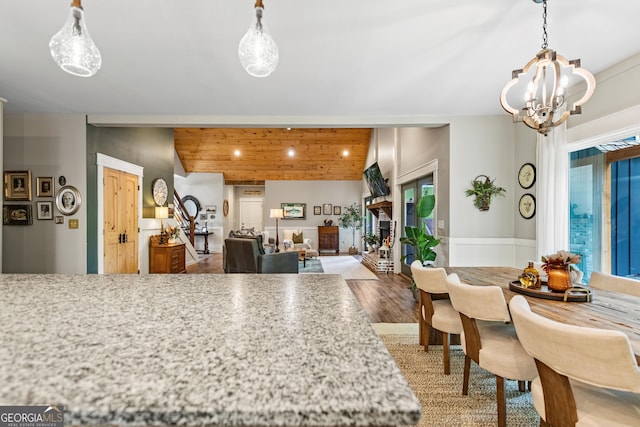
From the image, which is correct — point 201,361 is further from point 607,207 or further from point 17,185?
point 17,185

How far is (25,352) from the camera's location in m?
0.66

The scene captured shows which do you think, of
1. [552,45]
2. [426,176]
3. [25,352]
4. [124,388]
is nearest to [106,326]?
[25,352]

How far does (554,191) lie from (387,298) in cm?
248

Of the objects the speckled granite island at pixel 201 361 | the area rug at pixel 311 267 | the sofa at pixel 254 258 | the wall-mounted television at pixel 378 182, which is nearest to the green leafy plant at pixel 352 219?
the area rug at pixel 311 267

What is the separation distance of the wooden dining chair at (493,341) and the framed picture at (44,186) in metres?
5.19

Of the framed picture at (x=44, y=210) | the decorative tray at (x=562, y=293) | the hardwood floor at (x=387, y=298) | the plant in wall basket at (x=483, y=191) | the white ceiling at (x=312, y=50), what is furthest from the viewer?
the framed picture at (x=44, y=210)

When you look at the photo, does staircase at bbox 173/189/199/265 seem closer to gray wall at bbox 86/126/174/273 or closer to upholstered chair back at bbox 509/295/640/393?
gray wall at bbox 86/126/174/273

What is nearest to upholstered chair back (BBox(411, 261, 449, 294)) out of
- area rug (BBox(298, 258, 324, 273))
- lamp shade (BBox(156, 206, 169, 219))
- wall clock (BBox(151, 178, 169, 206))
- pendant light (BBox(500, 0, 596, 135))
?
pendant light (BBox(500, 0, 596, 135))

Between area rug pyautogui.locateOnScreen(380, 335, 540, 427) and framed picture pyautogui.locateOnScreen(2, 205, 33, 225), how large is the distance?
16.7 feet

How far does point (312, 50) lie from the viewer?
2.61m

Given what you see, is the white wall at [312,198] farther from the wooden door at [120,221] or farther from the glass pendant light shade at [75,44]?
the glass pendant light shade at [75,44]

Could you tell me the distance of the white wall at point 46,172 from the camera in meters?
4.29

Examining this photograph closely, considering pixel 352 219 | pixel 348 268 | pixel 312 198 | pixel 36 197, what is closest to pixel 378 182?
pixel 348 268

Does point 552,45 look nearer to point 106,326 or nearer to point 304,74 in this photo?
point 304,74
